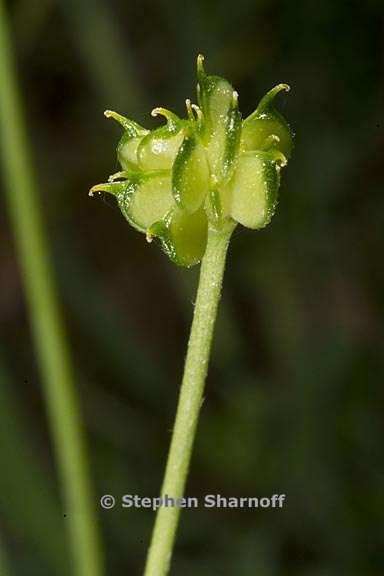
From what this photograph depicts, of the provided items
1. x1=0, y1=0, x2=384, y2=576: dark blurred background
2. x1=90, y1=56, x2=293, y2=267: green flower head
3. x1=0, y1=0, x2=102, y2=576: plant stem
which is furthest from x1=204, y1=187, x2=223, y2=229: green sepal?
x1=0, y1=0, x2=384, y2=576: dark blurred background

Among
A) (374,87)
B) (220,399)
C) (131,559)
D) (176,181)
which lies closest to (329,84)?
(374,87)

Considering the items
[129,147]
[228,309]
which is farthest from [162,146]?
[228,309]

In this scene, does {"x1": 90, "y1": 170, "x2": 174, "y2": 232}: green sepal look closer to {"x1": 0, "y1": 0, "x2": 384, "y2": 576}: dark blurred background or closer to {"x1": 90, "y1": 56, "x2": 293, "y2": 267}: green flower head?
{"x1": 90, "y1": 56, "x2": 293, "y2": 267}: green flower head

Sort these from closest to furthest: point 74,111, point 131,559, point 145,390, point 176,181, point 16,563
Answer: point 176,181, point 16,563, point 131,559, point 145,390, point 74,111

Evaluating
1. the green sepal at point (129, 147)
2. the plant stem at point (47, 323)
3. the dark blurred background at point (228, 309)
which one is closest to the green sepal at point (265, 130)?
the green sepal at point (129, 147)

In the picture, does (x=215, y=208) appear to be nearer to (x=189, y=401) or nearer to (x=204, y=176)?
(x=204, y=176)

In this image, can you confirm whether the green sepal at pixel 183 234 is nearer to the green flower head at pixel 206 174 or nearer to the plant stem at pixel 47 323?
the green flower head at pixel 206 174

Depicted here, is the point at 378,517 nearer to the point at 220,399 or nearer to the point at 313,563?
the point at 313,563
